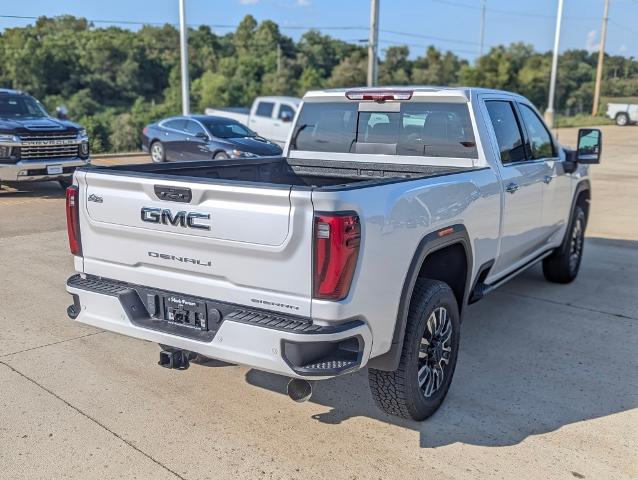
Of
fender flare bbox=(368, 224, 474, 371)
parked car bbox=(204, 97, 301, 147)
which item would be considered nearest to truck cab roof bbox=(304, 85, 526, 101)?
fender flare bbox=(368, 224, 474, 371)

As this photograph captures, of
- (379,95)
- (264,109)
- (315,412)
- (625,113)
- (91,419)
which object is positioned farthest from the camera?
(625,113)

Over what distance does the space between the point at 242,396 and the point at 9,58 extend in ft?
242

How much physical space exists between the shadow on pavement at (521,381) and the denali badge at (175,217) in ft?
4.74

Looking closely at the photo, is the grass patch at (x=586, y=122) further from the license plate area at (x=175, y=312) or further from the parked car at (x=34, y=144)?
the license plate area at (x=175, y=312)

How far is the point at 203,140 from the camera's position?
48.6ft

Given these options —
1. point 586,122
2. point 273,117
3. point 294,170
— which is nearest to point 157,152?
point 273,117

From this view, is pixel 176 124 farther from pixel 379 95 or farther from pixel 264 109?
pixel 379 95

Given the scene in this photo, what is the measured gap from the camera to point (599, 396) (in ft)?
13.6

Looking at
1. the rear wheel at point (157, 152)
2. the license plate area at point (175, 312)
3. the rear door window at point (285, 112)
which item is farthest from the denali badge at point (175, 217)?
the rear door window at point (285, 112)

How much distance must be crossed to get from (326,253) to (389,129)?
7.89ft

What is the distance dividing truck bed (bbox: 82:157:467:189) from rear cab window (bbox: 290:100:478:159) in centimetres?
13

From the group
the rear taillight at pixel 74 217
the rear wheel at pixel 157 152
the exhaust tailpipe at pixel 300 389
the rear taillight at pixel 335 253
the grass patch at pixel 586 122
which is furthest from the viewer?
the grass patch at pixel 586 122

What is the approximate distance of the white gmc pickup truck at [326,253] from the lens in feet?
9.62

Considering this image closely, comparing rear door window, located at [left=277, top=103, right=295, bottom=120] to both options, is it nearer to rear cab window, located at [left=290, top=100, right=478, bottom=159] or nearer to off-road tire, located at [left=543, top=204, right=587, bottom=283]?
off-road tire, located at [left=543, top=204, right=587, bottom=283]
